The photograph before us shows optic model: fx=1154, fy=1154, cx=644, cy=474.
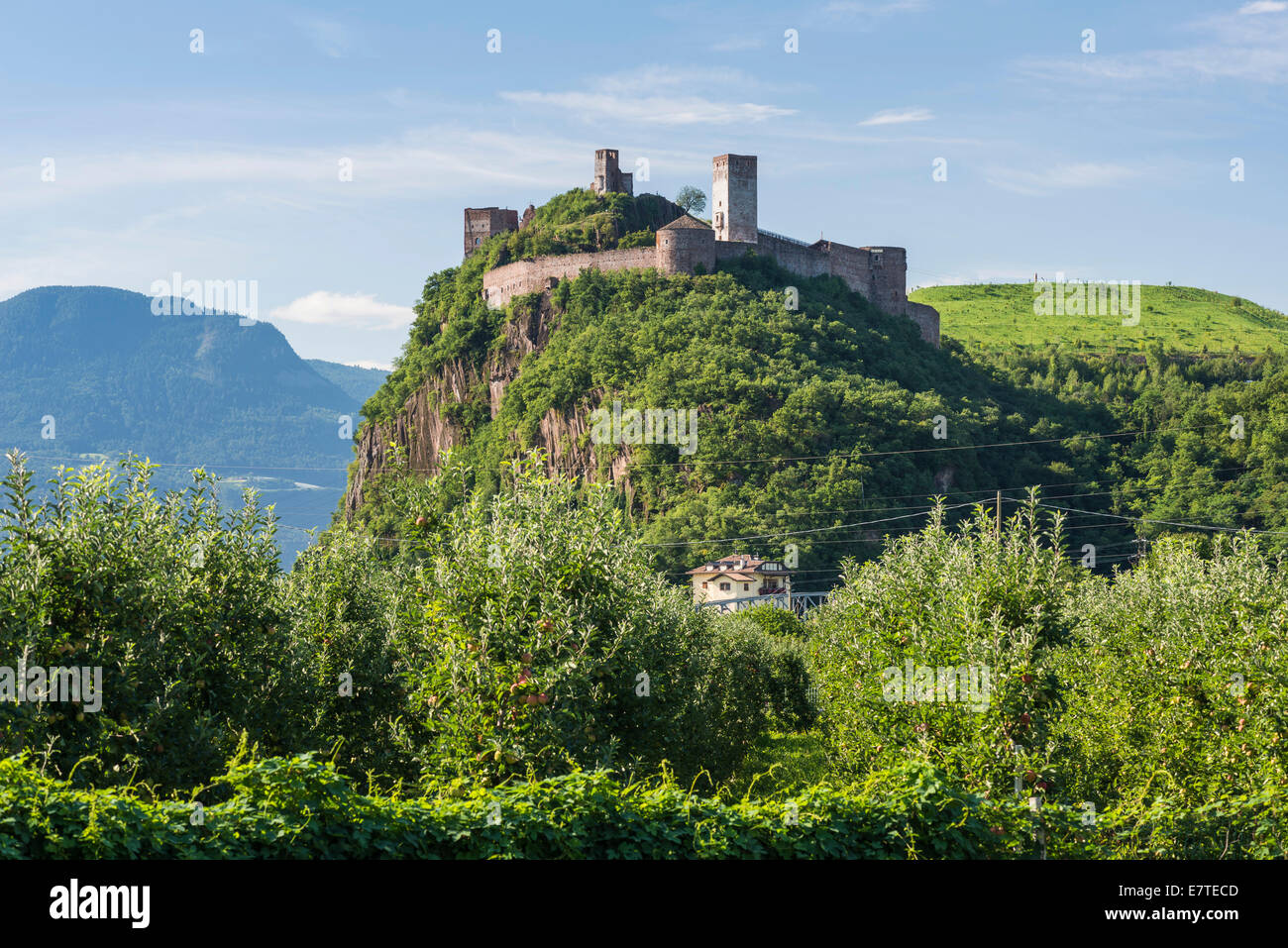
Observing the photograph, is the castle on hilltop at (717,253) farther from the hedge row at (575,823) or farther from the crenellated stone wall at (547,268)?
the hedge row at (575,823)

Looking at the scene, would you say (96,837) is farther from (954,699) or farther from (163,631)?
(954,699)

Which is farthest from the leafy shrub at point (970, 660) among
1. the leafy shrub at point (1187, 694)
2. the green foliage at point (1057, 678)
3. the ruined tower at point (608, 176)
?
the ruined tower at point (608, 176)

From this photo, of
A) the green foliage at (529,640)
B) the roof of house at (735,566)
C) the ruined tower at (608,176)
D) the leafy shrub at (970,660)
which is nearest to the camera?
the green foliage at (529,640)

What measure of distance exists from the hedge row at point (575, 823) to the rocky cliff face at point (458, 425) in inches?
3751

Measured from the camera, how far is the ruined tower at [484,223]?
452 feet

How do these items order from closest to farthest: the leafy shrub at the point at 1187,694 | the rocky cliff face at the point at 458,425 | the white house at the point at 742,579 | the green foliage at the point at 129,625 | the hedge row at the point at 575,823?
the hedge row at the point at 575,823
the green foliage at the point at 129,625
the leafy shrub at the point at 1187,694
the white house at the point at 742,579
the rocky cliff face at the point at 458,425

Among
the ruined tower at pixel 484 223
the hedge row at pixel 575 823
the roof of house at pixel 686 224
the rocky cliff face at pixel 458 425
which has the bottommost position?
the hedge row at pixel 575 823

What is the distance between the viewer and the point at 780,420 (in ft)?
330

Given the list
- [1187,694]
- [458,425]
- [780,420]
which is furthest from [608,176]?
[1187,694]

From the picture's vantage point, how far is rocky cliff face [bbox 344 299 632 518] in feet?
371

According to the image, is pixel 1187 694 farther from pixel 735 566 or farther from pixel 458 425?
pixel 458 425

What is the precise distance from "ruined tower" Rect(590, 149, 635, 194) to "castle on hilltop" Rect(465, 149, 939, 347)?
115 mm
